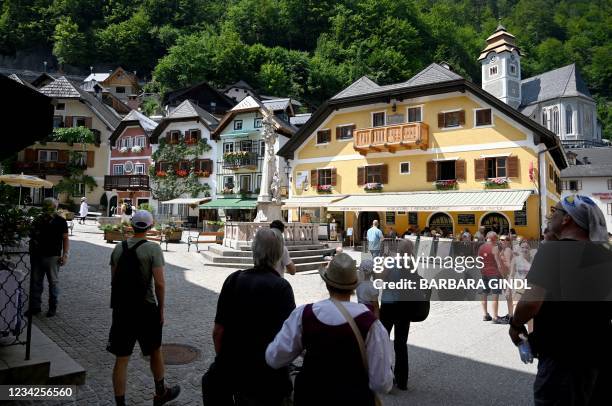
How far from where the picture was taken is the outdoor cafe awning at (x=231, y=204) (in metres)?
35.7

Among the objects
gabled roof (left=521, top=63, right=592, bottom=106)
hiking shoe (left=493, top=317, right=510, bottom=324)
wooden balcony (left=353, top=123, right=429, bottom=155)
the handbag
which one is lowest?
hiking shoe (left=493, top=317, right=510, bottom=324)

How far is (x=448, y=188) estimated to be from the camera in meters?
24.2

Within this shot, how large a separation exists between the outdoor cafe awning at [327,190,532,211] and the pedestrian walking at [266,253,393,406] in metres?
20.0

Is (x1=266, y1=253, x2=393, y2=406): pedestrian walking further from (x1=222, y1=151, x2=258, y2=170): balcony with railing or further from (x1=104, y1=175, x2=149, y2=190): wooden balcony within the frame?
(x1=104, y1=175, x2=149, y2=190): wooden balcony

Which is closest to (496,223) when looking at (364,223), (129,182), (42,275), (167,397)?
(364,223)

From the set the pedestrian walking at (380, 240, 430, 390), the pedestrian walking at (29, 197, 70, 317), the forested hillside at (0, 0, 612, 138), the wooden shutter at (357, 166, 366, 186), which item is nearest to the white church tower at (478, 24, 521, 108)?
the forested hillside at (0, 0, 612, 138)

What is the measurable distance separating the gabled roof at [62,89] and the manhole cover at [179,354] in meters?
46.4

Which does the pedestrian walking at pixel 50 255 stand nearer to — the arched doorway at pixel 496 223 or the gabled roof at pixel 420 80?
the arched doorway at pixel 496 223

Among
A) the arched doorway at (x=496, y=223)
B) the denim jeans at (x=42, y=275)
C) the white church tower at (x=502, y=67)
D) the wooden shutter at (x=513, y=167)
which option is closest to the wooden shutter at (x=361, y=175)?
the arched doorway at (x=496, y=223)

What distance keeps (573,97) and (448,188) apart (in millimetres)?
51242

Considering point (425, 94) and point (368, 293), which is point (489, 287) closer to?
point (368, 293)

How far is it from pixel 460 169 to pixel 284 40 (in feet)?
187

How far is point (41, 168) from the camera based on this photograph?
140 ft

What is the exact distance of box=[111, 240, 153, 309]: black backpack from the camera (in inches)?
155
